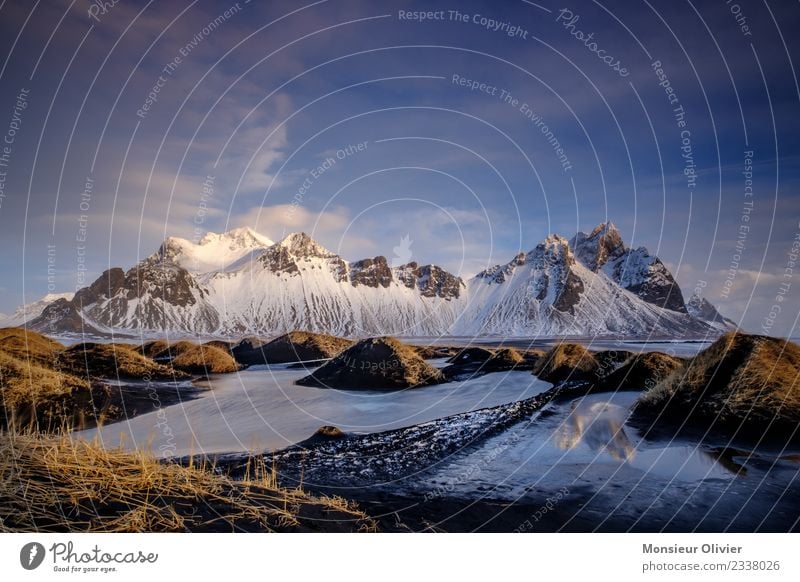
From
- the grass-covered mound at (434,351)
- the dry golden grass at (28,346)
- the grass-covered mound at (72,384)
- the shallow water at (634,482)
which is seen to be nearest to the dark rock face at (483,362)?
the grass-covered mound at (434,351)

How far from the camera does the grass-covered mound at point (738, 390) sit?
13.8ft

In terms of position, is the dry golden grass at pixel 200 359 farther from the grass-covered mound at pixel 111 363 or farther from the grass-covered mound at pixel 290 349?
the grass-covered mound at pixel 290 349

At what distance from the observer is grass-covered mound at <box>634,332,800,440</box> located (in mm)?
4207

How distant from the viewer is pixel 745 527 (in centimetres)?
372

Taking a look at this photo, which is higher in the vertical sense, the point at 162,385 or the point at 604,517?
the point at 162,385

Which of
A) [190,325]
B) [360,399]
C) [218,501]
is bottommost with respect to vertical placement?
[218,501]

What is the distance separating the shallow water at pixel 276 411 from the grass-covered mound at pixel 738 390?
5.16ft

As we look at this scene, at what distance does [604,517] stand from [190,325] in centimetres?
583

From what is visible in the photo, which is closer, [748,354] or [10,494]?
[10,494]

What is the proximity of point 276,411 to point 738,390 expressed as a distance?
16.3 feet

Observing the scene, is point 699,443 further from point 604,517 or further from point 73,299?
point 73,299
